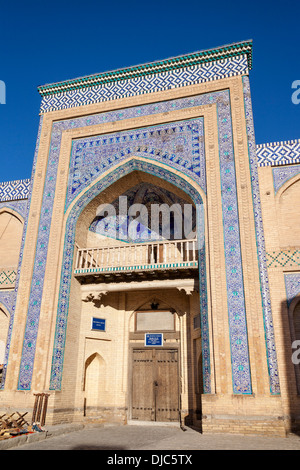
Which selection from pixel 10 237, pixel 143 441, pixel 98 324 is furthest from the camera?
pixel 10 237

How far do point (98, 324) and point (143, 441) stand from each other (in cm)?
333

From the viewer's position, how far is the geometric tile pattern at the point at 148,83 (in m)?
8.82

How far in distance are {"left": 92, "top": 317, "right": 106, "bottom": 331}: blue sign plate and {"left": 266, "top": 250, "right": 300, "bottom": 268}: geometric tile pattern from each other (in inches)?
156

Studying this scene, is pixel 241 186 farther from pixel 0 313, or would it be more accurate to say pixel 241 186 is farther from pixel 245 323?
pixel 0 313

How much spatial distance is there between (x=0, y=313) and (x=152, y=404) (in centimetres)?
416

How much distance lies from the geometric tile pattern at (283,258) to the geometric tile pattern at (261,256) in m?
0.52

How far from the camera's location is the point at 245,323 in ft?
22.1

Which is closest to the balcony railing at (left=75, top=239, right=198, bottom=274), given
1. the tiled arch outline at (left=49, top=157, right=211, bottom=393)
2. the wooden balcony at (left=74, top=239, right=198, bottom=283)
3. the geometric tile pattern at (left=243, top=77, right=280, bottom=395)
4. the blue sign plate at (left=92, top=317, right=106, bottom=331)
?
the wooden balcony at (left=74, top=239, right=198, bottom=283)

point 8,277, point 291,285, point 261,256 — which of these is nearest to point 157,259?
point 261,256

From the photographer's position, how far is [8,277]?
9180 millimetres

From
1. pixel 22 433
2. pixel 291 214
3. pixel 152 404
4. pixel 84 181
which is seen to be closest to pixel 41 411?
pixel 22 433

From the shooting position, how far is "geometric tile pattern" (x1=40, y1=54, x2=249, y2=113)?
8.82 metres

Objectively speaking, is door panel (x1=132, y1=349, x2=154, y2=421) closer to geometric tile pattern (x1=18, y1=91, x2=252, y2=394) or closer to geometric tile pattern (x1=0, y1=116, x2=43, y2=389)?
geometric tile pattern (x1=18, y1=91, x2=252, y2=394)
